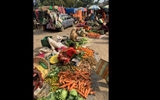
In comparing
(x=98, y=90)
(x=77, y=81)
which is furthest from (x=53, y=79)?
(x=98, y=90)

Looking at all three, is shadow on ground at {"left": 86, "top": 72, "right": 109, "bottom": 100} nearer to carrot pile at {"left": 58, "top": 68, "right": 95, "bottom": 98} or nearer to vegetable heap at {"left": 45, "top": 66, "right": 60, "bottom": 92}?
carrot pile at {"left": 58, "top": 68, "right": 95, "bottom": 98}

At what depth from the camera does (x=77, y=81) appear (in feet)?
12.4

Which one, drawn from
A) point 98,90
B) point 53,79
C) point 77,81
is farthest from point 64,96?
point 98,90

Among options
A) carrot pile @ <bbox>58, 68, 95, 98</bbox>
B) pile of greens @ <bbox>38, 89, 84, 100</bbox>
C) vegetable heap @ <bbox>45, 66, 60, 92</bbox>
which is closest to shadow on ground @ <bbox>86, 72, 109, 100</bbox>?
carrot pile @ <bbox>58, 68, 95, 98</bbox>

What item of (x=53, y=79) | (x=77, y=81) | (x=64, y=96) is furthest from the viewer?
(x=53, y=79)

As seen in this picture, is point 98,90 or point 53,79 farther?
point 53,79

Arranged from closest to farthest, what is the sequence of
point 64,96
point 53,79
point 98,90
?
point 64,96 < point 98,90 < point 53,79

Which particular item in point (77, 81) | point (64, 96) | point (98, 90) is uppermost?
point (77, 81)

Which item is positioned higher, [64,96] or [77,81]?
[77,81]

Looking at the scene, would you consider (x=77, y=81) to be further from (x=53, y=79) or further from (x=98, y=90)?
(x=53, y=79)

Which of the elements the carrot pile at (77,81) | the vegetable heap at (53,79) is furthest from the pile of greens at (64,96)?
the vegetable heap at (53,79)

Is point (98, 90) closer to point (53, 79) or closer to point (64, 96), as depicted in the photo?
point (64, 96)
